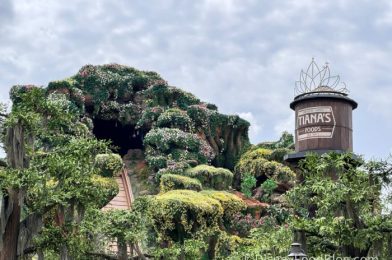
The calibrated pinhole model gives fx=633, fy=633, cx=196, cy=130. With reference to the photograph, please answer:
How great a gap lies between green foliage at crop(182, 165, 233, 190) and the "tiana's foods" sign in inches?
340

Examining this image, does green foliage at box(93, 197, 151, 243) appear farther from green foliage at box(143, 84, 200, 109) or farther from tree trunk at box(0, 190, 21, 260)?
green foliage at box(143, 84, 200, 109)

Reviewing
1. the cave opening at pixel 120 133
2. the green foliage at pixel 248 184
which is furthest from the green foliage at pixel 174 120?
the cave opening at pixel 120 133

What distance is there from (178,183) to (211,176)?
2.05m

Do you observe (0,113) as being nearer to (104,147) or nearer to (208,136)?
(104,147)

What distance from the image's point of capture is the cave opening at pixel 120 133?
1519 inches

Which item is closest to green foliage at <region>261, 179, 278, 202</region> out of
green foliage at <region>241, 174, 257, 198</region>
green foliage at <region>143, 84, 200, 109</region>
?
green foliage at <region>241, 174, 257, 198</region>

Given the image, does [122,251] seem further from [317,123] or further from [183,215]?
[183,215]

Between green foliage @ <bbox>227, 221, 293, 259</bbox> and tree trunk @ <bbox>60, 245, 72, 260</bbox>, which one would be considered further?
tree trunk @ <bbox>60, 245, 72, 260</bbox>

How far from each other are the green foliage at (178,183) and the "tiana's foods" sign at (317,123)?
757cm

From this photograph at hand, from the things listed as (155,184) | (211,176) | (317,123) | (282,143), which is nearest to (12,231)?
(317,123)

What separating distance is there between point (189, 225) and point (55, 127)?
11.2 m

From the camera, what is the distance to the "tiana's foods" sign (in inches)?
819

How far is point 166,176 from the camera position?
28031mm

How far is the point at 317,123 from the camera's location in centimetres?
2086
